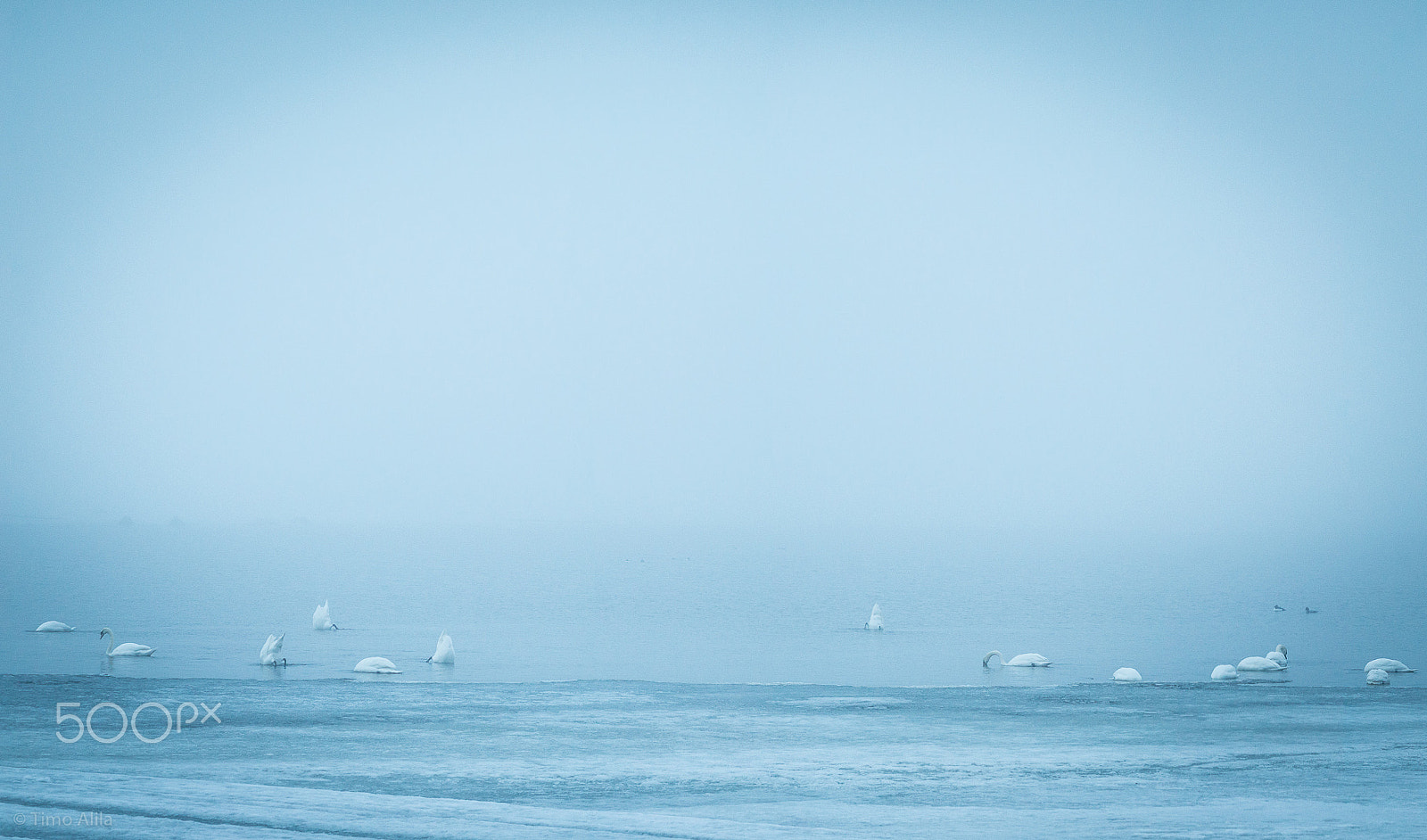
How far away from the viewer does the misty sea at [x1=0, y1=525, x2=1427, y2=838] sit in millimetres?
8094

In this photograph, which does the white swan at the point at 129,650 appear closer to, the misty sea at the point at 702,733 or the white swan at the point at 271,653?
the misty sea at the point at 702,733

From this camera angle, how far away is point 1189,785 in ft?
38.7

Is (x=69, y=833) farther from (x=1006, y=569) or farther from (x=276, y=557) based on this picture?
(x=276, y=557)

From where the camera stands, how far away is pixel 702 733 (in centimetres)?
1603

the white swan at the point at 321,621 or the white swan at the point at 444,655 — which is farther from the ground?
the white swan at the point at 321,621

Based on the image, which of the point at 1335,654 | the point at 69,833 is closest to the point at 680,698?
the point at 69,833

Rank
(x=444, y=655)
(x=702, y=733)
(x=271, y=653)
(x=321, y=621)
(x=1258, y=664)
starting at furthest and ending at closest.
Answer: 1. (x=321, y=621)
2. (x=444, y=655)
3. (x=1258, y=664)
4. (x=271, y=653)
5. (x=702, y=733)

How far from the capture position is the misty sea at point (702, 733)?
8.09 meters

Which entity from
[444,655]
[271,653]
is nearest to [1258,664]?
[444,655]

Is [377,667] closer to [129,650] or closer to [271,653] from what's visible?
[271,653]

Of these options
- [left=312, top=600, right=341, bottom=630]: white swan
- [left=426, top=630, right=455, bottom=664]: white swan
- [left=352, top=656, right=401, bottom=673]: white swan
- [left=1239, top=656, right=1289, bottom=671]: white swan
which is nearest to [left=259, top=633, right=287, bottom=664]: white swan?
[left=352, top=656, right=401, bottom=673]: white swan

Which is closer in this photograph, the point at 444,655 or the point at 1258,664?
the point at 1258,664

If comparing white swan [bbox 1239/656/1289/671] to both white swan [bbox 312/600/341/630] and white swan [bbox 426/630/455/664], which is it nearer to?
white swan [bbox 426/630/455/664]

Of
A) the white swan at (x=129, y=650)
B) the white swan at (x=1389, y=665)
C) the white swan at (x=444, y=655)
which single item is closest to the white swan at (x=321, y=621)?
the white swan at (x=129, y=650)
